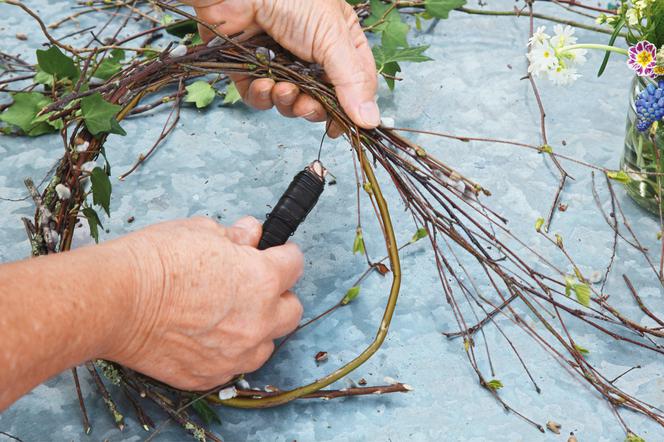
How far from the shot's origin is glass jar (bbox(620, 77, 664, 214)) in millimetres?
979

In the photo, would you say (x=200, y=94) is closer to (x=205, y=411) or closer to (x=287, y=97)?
(x=287, y=97)

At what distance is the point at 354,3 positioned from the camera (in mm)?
1317

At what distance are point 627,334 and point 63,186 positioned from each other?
710mm

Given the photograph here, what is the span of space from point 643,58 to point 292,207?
45 centimetres

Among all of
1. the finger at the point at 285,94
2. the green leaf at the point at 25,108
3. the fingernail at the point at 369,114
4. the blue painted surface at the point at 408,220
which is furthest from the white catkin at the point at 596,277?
the green leaf at the point at 25,108

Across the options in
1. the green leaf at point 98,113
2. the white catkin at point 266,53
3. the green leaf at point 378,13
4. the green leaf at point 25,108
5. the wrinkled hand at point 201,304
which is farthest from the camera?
the green leaf at point 378,13

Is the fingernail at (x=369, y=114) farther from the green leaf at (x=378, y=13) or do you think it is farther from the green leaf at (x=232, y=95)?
the green leaf at (x=378, y=13)

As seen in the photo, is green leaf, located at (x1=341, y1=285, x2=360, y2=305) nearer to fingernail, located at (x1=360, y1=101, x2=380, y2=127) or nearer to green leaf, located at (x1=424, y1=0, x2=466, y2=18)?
fingernail, located at (x1=360, y1=101, x2=380, y2=127)

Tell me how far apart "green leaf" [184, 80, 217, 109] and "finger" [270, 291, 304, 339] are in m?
0.50

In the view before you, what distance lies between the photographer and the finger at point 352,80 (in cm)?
92

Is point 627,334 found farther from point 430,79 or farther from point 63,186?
point 63,186

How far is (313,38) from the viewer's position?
973mm

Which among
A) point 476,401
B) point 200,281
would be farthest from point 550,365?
point 200,281

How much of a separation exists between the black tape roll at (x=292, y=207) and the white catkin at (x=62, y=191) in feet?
0.76
